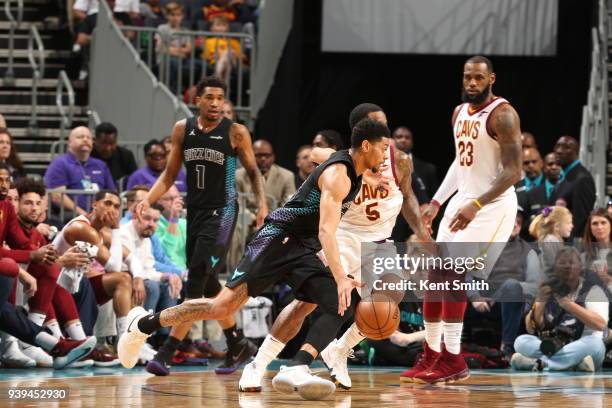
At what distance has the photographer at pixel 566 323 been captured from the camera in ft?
40.1

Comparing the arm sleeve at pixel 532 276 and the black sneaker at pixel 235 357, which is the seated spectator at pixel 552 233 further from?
the black sneaker at pixel 235 357

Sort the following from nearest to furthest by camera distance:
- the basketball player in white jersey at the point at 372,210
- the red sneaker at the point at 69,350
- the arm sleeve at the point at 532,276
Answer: the basketball player in white jersey at the point at 372,210 < the red sneaker at the point at 69,350 < the arm sleeve at the point at 532,276

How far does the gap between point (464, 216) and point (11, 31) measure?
33.7 feet

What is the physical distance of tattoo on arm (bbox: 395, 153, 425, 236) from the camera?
10.2m

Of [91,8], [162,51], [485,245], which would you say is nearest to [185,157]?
[485,245]

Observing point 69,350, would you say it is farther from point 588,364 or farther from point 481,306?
point 588,364

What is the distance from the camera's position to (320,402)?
336 inches

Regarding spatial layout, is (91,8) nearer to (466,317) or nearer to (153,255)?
(153,255)

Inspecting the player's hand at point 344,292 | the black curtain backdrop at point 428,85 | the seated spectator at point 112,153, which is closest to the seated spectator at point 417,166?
the seated spectator at point 112,153

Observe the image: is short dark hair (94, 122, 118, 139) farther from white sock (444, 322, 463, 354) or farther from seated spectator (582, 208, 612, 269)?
white sock (444, 322, 463, 354)

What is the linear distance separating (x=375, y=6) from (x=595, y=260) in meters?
7.72

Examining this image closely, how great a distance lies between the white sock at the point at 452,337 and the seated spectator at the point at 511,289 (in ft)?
8.98

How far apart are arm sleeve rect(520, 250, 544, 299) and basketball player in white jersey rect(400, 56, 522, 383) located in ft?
8.89

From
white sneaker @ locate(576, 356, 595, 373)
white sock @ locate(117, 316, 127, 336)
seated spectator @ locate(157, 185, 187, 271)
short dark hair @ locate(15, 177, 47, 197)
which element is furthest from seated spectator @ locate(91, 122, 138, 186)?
white sneaker @ locate(576, 356, 595, 373)
